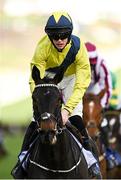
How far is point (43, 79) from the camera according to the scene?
18.4 ft

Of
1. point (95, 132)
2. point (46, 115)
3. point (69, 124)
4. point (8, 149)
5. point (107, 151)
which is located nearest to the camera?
point (46, 115)

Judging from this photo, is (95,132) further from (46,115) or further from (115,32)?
(115,32)

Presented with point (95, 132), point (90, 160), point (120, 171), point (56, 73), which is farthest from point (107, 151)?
point (56, 73)

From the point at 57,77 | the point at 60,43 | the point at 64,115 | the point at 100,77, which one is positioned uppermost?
the point at 60,43

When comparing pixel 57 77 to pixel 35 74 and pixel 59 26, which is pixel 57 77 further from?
pixel 59 26

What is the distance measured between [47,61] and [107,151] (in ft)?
9.47

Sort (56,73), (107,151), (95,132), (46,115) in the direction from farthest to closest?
(107,151)
(95,132)
(56,73)
(46,115)

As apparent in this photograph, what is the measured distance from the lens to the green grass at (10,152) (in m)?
11.2

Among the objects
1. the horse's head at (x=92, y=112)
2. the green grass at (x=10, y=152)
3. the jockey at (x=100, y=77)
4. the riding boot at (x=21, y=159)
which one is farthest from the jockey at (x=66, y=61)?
the green grass at (x=10, y=152)

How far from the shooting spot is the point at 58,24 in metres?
5.90

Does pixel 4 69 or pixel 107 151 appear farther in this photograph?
pixel 4 69

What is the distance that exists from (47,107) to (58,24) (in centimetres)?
84

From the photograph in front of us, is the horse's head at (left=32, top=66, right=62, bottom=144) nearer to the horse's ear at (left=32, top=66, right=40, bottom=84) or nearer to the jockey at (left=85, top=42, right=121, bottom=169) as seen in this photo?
the horse's ear at (left=32, top=66, right=40, bottom=84)

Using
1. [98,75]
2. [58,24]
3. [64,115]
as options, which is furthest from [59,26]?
[98,75]
